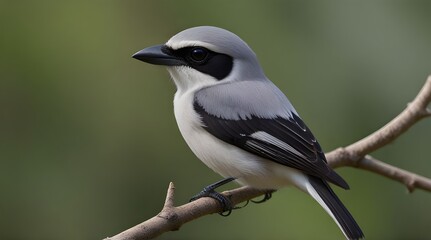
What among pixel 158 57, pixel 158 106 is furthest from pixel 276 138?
pixel 158 106

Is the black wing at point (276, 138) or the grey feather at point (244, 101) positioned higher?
the grey feather at point (244, 101)

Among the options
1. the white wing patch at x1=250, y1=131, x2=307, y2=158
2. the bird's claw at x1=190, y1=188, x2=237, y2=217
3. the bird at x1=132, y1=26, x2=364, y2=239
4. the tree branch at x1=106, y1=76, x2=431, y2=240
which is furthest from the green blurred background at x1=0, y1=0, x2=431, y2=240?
the bird's claw at x1=190, y1=188, x2=237, y2=217

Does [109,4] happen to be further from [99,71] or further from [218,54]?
[218,54]

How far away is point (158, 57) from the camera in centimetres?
326

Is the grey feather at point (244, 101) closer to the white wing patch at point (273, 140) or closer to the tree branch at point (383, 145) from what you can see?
the white wing patch at point (273, 140)

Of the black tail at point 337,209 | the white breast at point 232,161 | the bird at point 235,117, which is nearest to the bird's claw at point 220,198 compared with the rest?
the bird at point 235,117

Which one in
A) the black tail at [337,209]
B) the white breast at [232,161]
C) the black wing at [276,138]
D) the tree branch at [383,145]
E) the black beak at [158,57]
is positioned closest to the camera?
the black tail at [337,209]

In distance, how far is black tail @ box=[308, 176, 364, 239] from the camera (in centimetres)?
279

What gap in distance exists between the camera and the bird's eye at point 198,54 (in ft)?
10.7

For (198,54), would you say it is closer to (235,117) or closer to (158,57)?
(158,57)

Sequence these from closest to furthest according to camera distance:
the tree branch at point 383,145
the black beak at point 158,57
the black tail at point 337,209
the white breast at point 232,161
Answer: the black tail at point 337,209, the white breast at point 232,161, the black beak at point 158,57, the tree branch at point 383,145

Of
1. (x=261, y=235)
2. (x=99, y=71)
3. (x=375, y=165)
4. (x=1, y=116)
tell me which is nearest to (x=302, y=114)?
(x=375, y=165)

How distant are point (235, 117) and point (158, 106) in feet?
2.29

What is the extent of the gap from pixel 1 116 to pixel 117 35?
660 mm
